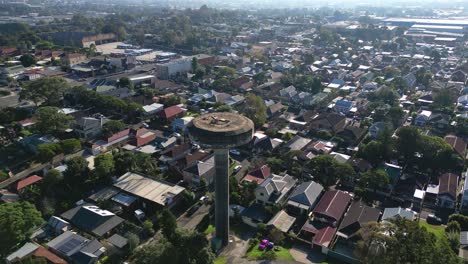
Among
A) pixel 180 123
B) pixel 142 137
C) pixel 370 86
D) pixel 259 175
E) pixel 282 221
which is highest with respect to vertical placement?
pixel 370 86

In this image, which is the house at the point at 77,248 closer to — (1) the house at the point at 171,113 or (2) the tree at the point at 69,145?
(2) the tree at the point at 69,145

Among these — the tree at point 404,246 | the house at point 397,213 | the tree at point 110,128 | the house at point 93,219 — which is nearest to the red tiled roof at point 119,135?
the tree at point 110,128

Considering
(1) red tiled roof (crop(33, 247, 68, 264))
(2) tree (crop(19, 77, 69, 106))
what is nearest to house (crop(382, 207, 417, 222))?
(1) red tiled roof (crop(33, 247, 68, 264))

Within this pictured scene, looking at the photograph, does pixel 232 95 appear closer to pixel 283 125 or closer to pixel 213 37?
pixel 283 125

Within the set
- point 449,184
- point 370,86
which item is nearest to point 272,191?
point 449,184

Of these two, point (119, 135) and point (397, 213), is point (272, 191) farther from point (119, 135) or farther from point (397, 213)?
point (119, 135)

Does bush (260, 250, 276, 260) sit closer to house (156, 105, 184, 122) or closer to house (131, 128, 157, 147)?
house (131, 128, 157, 147)
